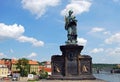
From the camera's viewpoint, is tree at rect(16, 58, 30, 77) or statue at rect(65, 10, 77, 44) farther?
tree at rect(16, 58, 30, 77)

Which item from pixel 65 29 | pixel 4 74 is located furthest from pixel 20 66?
pixel 65 29

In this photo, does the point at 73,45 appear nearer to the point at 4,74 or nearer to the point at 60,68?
the point at 60,68

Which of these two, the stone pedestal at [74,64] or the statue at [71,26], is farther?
the statue at [71,26]

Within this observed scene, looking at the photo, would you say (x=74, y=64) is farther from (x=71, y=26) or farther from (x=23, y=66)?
(x=23, y=66)

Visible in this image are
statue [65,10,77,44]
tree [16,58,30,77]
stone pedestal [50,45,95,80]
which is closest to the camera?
stone pedestal [50,45,95,80]

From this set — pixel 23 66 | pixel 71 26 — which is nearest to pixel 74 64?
pixel 71 26

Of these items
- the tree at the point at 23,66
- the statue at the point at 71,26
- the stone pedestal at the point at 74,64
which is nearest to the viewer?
the stone pedestal at the point at 74,64

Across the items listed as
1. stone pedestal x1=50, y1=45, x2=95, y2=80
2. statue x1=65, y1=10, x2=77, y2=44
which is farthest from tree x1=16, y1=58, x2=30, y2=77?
stone pedestal x1=50, y1=45, x2=95, y2=80

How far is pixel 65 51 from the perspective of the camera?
38.8 meters

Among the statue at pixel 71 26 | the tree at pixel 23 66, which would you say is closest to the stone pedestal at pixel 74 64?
the statue at pixel 71 26

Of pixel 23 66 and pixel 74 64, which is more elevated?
pixel 23 66

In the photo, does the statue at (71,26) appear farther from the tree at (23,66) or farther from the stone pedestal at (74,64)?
the tree at (23,66)

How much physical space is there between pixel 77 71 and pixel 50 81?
12.9 feet

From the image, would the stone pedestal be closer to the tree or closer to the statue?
the statue
